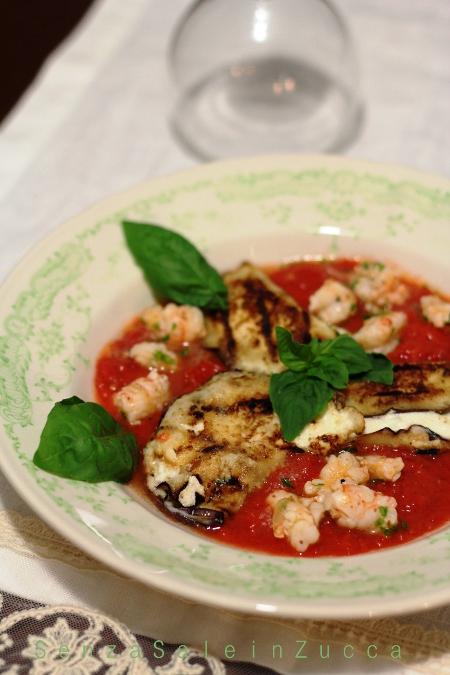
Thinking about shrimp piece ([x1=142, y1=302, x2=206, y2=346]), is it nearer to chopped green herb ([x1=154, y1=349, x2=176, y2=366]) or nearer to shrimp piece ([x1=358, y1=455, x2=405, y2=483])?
chopped green herb ([x1=154, y1=349, x2=176, y2=366])

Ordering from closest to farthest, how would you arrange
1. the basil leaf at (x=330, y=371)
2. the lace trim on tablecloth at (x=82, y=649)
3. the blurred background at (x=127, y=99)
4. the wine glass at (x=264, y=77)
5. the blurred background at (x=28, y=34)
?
the lace trim on tablecloth at (x=82, y=649), the basil leaf at (x=330, y=371), the blurred background at (x=127, y=99), the wine glass at (x=264, y=77), the blurred background at (x=28, y=34)

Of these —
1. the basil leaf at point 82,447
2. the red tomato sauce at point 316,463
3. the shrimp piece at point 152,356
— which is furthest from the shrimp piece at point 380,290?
the basil leaf at point 82,447

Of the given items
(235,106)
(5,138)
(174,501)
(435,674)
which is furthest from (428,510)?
(5,138)

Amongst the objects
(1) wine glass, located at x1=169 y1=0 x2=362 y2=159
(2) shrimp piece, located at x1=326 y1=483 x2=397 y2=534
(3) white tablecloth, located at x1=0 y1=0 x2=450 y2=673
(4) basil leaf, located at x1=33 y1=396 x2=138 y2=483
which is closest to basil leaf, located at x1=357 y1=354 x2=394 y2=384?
(2) shrimp piece, located at x1=326 y1=483 x2=397 y2=534

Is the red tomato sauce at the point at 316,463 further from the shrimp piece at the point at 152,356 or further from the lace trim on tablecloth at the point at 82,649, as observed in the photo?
the lace trim on tablecloth at the point at 82,649

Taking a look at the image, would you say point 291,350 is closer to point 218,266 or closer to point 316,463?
point 316,463

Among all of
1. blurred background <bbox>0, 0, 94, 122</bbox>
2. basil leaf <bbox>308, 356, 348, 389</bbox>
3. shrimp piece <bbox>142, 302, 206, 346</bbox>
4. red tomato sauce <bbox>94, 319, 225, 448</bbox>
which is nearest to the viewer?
basil leaf <bbox>308, 356, 348, 389</bbox>
